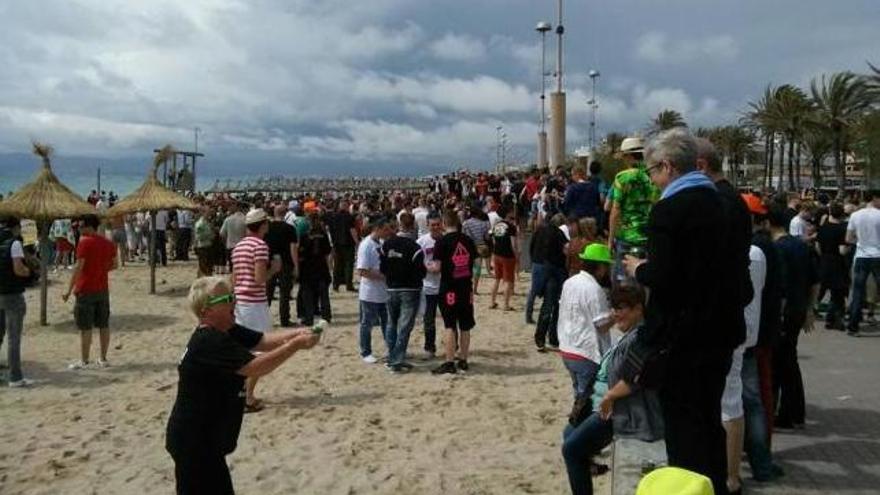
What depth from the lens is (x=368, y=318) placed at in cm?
982

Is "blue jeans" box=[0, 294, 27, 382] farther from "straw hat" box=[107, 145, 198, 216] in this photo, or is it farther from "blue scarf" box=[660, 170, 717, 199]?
"straw hat" box=[107, 145, 198, 216]

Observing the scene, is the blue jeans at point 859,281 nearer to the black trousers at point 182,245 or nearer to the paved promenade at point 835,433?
the paved promenade at point 835,433

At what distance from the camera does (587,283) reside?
5.54m

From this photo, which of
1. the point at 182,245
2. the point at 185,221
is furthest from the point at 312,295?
the point at 182,245

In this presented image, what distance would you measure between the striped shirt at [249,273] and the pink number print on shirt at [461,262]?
2218 millimetres

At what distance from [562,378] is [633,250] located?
8.06ft

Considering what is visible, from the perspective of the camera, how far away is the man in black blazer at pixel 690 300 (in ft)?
10.2

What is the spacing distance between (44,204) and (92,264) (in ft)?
17.0

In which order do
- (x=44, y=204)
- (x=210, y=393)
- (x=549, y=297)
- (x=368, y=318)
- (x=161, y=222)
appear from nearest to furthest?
(x=210, y=393)
(x=368, y=318)
(x=549, y=297)
(x=44, y=204)
(x=161, y=222)

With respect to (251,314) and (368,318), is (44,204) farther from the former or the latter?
(251,314)

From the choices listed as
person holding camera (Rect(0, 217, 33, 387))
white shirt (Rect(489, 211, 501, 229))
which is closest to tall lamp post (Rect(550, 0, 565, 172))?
white shirt (Rect(489, 211, 501, 229))

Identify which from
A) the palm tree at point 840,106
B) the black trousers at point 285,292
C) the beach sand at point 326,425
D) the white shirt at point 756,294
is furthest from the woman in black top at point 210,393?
the palm tree at point 840,106

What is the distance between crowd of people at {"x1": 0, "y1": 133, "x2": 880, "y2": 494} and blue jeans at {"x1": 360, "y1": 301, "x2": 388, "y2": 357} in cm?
2

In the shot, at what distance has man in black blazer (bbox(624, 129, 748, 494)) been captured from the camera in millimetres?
3115
